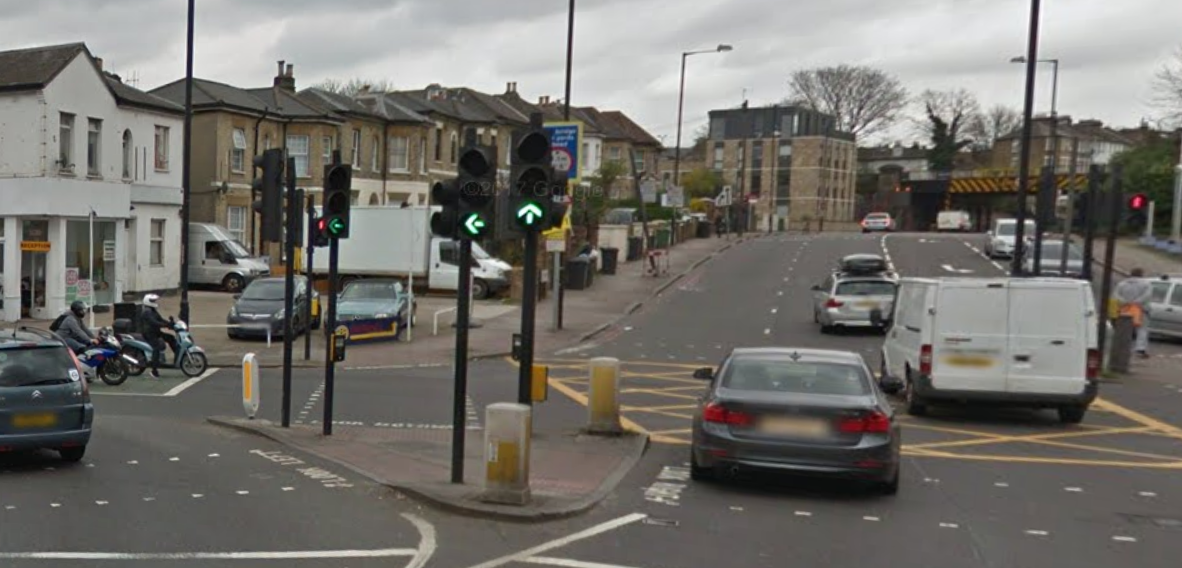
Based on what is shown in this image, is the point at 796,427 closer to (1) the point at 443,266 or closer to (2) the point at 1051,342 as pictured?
(2) the point at 1051,342

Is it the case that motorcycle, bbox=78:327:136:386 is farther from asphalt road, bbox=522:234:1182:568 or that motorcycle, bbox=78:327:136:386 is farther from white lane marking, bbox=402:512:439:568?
white lane marking, bbox=402:512:439:568

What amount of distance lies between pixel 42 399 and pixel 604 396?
230 inches

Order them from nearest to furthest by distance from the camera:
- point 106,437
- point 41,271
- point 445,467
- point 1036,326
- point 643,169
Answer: point 445,467, point 106,437, point 1036,326, point 41,271, point 643,169

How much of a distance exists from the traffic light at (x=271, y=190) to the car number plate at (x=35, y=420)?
361cm

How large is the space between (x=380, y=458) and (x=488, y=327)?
55.1ft

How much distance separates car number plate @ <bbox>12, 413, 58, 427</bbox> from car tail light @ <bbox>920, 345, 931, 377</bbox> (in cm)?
1031

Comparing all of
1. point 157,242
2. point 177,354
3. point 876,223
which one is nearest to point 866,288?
point 177,354

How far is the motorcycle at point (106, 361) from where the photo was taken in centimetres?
1817

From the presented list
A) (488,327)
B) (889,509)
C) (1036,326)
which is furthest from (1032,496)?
(488,327)

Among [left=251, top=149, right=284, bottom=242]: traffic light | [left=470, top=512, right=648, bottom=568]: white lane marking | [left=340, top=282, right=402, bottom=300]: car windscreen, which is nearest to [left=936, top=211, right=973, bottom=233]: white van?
[left=340, top=282, right=402, bottom=300]: car windscreen

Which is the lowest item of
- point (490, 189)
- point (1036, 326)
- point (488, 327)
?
point (488, 327)

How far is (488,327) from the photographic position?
2819 cm

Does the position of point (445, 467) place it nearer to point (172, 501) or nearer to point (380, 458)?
point (380, 458)

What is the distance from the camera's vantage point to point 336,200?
40.0 ft
